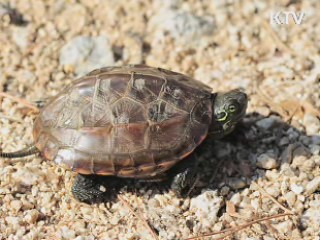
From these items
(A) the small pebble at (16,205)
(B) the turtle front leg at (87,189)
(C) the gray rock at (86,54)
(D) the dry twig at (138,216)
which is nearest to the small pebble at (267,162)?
(D) the dry twig at (138,216)

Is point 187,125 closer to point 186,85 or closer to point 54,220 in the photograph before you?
point 186,85

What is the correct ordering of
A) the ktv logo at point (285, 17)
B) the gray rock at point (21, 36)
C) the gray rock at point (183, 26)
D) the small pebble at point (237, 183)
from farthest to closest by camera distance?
1. the ktv logo at point (285, 17)
2. the gray rock at point (183, 26)
3. the gray rock at point (21, 36)
4. the small pebble at point (237, 183)

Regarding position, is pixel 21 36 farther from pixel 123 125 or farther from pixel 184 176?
pixel 184 176

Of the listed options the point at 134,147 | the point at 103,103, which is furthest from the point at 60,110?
the point at 134,147

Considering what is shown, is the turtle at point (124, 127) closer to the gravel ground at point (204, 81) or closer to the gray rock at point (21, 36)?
the gravel ground at point (204, 81)

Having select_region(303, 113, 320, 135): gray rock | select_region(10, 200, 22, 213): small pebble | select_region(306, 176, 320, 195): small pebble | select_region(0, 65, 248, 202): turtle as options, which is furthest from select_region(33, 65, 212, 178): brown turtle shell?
select_region(303, 113, 320, 135): gray rock

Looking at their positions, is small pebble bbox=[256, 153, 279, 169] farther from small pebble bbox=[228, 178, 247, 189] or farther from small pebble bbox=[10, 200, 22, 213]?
small pebble bbox=[10, 200, 22, 213]
